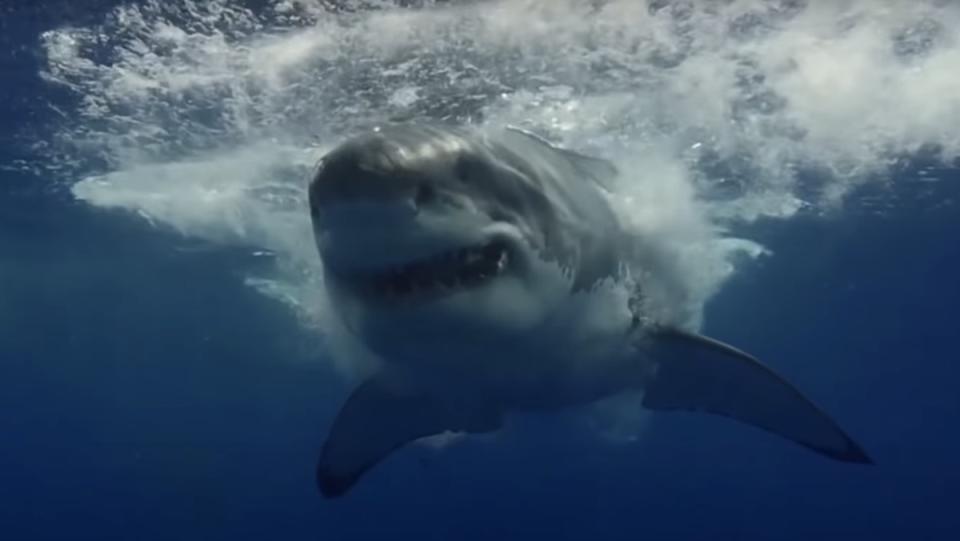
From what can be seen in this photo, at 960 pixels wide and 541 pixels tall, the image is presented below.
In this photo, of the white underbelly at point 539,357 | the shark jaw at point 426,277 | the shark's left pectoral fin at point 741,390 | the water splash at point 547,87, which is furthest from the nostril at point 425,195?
the water splash at point 547,87

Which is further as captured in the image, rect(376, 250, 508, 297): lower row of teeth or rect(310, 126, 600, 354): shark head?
rect(376, 250, 508, 297): lower row of teeth

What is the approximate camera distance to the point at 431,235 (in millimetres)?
3957

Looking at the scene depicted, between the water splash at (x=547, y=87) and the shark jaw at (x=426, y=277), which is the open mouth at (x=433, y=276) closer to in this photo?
the shark jaw at (x=426, y=277)

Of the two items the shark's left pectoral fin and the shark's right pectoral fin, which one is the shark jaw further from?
A: the shark's left pectoral fin

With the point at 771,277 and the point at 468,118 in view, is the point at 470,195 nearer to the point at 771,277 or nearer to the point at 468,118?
the point at 468,118

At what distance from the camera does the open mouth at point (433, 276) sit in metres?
4.03

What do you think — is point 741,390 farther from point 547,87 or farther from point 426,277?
point 547,87

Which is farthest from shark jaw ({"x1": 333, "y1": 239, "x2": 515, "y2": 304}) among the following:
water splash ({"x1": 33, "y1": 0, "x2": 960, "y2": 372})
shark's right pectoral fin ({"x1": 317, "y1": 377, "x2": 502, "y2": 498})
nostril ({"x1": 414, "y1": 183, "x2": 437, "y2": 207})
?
water splash ({"x1": 33, "y1": 0, "x2": 960, "y2": 372})

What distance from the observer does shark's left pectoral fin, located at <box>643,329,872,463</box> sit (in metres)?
7.07

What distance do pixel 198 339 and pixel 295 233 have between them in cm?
3058

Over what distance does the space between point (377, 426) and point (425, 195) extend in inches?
169

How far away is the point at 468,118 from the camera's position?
1371 centimetres

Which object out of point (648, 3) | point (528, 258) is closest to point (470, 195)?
point (528, 258)

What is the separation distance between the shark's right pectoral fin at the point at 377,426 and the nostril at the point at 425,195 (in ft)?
9.34
